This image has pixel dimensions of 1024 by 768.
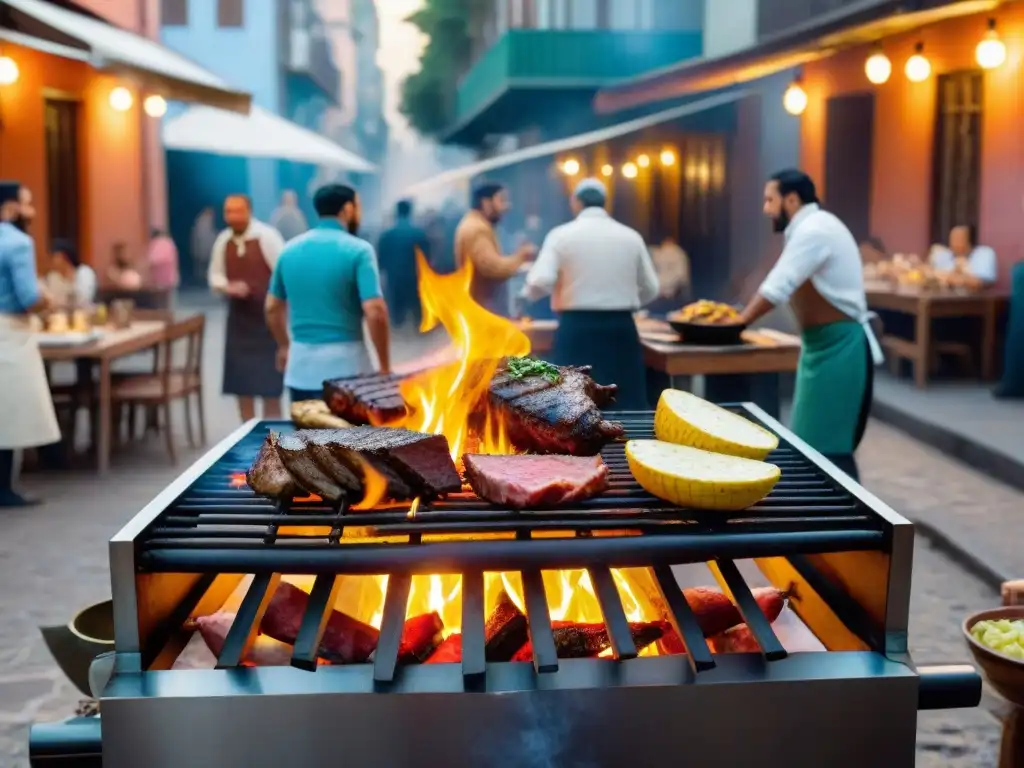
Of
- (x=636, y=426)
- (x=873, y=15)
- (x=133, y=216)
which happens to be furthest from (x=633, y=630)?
(x=133, y=216)

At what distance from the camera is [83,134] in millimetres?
16031

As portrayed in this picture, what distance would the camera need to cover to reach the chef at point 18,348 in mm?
7336

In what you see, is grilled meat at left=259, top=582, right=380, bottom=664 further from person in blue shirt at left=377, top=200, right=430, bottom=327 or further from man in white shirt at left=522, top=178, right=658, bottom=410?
person in blue shirt at left=377, top=200, right=430, bottom=327

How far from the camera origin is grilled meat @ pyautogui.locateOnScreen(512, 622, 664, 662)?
9.43ft

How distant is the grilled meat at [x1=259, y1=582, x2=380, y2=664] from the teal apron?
407 centimetres

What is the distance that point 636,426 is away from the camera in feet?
12.2

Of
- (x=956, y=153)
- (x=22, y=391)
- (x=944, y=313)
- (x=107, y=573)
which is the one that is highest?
(x=956, y=153)

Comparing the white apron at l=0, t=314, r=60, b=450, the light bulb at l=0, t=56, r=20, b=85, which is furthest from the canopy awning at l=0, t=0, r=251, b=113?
the white apron at l=0, t=314, r=60, b=450

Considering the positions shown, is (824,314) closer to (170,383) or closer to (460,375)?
(460,375)

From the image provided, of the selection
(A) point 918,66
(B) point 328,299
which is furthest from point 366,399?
(A) point 918,66

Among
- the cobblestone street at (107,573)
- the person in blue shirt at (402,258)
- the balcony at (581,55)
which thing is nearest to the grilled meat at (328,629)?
the cobblestone street at (107,573)

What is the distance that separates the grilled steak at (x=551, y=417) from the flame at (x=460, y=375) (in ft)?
0.28

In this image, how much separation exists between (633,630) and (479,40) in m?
43.3

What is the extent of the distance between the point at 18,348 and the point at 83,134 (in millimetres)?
9351
